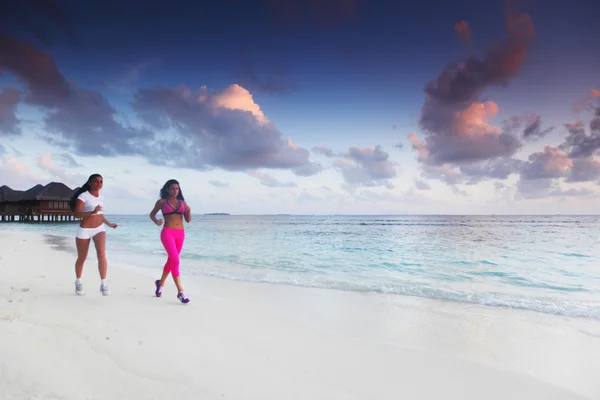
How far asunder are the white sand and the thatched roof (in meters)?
51.4

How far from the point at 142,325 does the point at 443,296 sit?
6.33 meters

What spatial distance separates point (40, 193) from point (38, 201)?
240 centimetres

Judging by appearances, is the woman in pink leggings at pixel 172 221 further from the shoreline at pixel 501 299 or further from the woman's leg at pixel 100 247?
the shoreline at pixel 501 299

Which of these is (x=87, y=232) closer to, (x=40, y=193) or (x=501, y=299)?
(x=501, y=299)

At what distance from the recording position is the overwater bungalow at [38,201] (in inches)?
1953

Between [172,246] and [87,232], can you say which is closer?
[87,232]

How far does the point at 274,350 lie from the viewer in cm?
372

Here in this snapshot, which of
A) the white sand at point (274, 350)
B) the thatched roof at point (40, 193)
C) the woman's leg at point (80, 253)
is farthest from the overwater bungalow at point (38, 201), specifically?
the white sand at point (274, 350)

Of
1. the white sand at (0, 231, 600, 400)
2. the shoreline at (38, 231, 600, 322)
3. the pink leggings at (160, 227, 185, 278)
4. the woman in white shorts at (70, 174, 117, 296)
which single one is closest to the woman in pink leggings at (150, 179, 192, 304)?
the pink leggings at (160, 227, 185, 278)

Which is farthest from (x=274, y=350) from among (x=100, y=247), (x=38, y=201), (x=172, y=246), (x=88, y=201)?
(x=38, y=201)

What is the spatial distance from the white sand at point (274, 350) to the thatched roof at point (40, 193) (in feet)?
169

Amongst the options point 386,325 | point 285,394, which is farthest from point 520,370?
point 285,394

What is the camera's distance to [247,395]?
2723 millimetres

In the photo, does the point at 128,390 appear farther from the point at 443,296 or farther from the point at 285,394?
the point at 443,296
